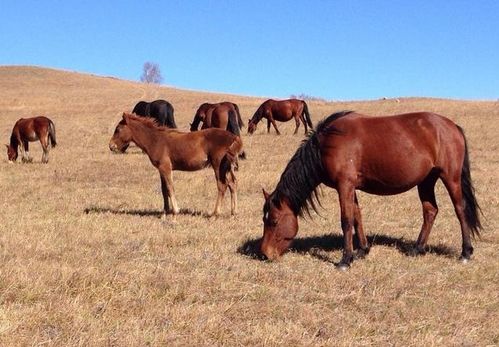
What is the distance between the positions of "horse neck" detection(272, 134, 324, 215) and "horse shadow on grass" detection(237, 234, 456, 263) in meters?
0.73

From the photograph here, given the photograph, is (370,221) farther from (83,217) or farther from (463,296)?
(83,217)

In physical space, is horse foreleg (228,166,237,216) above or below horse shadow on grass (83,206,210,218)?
above

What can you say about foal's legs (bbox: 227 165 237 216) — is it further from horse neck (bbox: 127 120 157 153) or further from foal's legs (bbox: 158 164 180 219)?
horse neck (bbox: 127 120 157 153)

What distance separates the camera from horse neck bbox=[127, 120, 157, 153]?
11.3 meters

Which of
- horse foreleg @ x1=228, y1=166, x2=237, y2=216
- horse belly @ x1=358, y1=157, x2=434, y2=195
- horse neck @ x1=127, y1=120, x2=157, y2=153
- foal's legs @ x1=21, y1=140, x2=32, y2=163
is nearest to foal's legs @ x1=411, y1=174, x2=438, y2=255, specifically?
horse belly @ x1=358, y1=157, x2=434, y2=195

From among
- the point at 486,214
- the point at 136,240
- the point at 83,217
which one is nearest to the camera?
the point at 136,240

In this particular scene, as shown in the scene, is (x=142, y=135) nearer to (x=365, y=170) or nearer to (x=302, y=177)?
(x=302, y=177)

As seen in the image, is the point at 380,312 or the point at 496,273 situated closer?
the point at 380,312

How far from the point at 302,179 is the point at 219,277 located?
199 centimetres

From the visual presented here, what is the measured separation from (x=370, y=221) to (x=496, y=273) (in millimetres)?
3493

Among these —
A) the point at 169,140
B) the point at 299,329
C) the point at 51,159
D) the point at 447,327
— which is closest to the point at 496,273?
the point at 447,327

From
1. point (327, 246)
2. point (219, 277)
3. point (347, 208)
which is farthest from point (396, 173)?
point (219, 277)

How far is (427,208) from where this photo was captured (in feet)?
27.6

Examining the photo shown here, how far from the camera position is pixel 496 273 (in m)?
6.95
